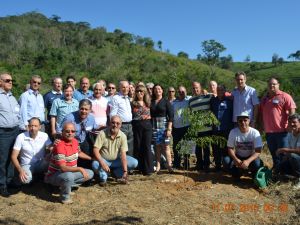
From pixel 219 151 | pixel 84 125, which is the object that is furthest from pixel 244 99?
pixel 84 125

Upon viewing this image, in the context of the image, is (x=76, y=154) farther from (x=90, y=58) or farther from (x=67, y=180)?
(x=90, y=58)

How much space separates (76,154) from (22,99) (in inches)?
53.3

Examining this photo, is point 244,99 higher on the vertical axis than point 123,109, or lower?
higher

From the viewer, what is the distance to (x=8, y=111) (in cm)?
574

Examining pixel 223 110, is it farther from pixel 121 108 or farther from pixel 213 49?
pixel 213 49

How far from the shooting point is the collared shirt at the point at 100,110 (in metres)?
6.65

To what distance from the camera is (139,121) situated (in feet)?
22.2

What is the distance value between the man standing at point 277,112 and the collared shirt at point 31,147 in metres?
3.82

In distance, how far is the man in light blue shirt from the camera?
6230 millimetres

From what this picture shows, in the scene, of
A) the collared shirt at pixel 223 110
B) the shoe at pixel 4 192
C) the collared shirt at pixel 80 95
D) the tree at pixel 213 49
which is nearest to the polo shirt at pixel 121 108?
the collared shirt at pixel 80 95

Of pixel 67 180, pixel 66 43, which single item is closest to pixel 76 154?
pixel 67 180

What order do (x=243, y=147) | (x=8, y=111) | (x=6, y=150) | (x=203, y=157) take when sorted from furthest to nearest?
(x=203, y=157) → (x=243, y=147) → (x=6, y=150) → (x=8, y=111)

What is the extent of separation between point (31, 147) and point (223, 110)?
3389 millimetres

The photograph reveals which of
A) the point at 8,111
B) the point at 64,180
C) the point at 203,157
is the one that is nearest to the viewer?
the point at 64,180
